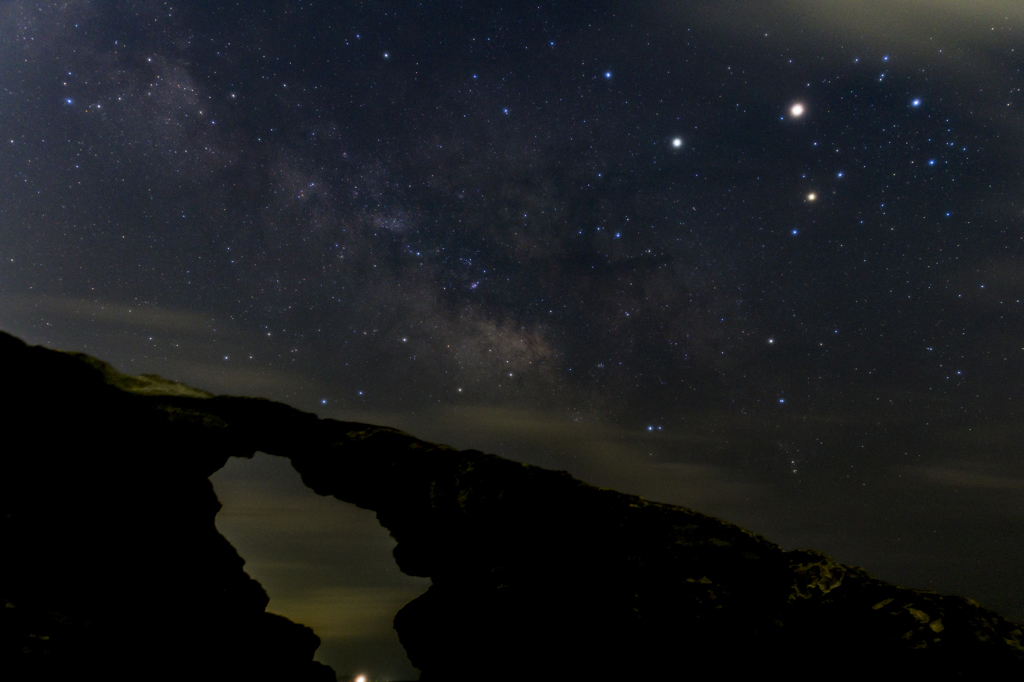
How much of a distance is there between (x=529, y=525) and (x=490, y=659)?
3059mm

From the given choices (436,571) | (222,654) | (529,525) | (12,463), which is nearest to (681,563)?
(529,525)

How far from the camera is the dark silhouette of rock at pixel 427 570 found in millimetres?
11742

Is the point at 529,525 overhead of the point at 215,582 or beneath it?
overhead

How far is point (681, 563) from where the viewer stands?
1288 centimetres

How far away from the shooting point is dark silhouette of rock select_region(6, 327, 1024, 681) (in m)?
11.7

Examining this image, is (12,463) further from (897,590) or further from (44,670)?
(897,590)

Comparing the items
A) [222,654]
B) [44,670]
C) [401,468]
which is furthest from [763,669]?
[44,670]

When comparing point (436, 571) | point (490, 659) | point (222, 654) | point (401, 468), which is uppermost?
point (401, 468)

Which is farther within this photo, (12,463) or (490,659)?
(490,659)

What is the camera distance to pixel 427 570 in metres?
→ 15.9

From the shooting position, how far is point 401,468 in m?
15.2

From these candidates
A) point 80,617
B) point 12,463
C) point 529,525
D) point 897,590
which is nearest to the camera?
point 80,617

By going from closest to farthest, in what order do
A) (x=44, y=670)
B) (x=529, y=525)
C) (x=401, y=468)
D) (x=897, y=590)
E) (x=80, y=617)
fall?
1. (x=44, y=670)
2. (x=80, y=617)
3. (x=897, y=590)
4. (x=529, y=525)
5. (x=401, y=468)

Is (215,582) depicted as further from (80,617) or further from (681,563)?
(681,563)
